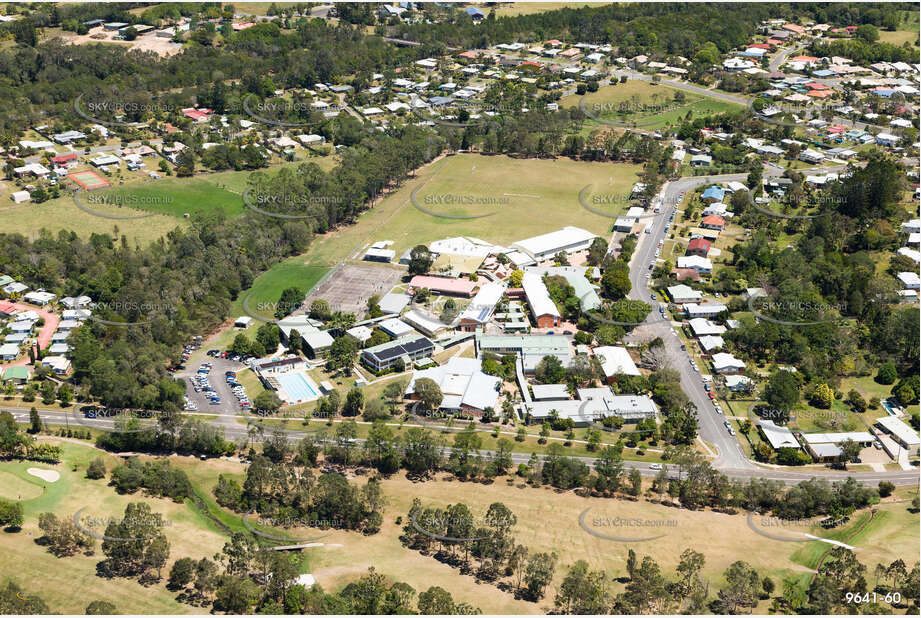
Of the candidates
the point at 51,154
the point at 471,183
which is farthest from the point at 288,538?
the point at 51,154

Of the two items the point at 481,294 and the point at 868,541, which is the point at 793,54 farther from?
the point at 868,541

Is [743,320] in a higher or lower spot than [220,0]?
lower

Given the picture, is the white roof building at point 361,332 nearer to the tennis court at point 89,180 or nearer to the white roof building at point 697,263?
the white roof building at point 697,263

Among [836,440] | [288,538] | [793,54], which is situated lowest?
[288,538]

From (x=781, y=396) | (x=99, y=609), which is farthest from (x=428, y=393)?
(x=99, y=609)

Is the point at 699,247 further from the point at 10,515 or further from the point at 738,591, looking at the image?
the point at 10,515

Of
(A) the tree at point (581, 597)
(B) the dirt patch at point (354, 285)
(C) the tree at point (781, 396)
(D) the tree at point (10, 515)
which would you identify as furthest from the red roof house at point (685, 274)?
(D) the tree at point (10, 515)

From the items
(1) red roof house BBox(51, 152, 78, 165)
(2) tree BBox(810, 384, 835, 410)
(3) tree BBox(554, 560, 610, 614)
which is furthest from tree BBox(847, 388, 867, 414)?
(1) red roof house BBox(51, 152, 78, 165)
